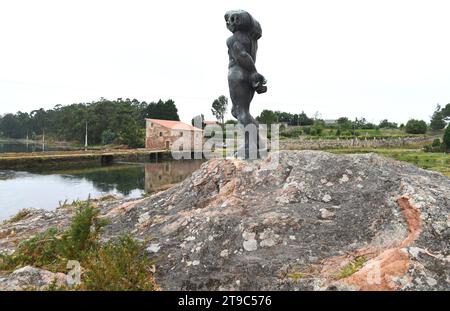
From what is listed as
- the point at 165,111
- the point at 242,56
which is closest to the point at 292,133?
the point at 165,111

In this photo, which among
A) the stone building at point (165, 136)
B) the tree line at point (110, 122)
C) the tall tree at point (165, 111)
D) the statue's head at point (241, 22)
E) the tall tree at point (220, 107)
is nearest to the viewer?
the statue's head at point (241, 22)

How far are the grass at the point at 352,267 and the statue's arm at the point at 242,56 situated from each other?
459 centimetres

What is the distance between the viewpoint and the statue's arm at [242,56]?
733 centimetres

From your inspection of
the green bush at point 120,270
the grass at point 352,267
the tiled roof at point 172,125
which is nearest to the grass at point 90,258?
the green bush at point 120,270

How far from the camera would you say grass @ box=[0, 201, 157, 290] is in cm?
378

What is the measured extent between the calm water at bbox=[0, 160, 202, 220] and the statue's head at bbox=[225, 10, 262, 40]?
1170 centimetres

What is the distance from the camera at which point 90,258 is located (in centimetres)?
443

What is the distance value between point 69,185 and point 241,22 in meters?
20.9

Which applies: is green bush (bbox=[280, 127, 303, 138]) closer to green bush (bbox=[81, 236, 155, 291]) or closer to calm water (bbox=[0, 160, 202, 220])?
calm water (bbox=[0, 160, 202, 220])

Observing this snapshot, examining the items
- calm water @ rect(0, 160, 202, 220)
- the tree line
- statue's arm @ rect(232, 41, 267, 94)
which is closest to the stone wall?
calm water @ rect(0, 160, 202, 220)

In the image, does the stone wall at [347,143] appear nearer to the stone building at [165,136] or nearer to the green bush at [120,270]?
the stone building at [165,136]

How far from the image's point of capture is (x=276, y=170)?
6.43m

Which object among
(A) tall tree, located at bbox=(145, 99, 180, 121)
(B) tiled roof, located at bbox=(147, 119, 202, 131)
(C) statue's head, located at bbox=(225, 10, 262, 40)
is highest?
(A) tall tree, located at bbox=(145, 99, 180, 121)

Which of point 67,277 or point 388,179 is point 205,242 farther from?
point 388,179
